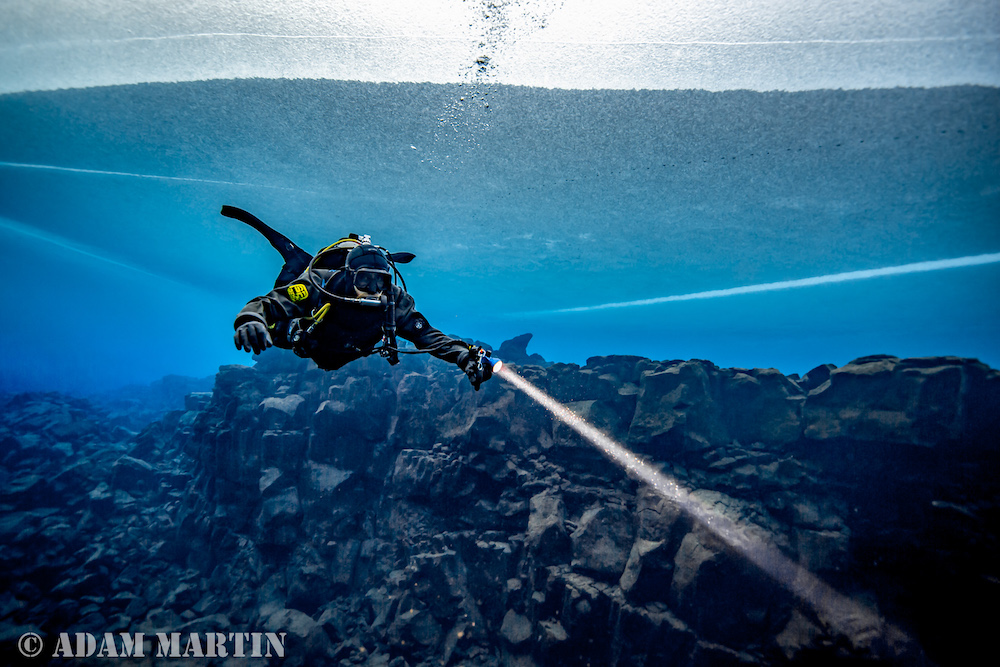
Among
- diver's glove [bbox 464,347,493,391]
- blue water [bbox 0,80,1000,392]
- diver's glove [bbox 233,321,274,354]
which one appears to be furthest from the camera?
blue water [bbox 0,80,1000,392]

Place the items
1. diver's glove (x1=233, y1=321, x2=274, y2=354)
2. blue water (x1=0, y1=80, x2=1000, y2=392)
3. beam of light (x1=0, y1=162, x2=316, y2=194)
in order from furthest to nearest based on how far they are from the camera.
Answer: beam of light (x1=0, y1=162, x2=316, y2=194) < blue water (x1=0, y1=80, x2=1000, y2=392) < diver's glove (x1=233, y1=321, x2=274, y2=354)

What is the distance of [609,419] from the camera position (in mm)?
14219

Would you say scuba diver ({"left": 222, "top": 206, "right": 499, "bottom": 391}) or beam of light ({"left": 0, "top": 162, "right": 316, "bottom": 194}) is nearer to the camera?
scuba diver ({"left": 222, "top": 206, "right": 499, "bottom": 391})

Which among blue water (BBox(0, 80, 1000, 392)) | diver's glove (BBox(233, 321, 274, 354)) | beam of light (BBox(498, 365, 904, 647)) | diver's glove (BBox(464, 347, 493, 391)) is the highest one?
blue water (BBox(0, 80, 1000, 392))

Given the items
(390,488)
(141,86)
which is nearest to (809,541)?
(390,488)

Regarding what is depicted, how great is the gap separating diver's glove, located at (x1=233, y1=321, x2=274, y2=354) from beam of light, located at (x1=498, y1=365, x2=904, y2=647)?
584 cm

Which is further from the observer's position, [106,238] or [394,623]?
[106,238]

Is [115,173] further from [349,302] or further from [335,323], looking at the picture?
[349,302]

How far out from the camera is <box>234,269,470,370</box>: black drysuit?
2844 millimetres

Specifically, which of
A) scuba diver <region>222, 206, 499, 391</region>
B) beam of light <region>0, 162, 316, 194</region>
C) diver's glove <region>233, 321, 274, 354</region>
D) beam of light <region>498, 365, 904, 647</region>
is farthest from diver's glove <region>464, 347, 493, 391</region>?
beam of light <region>0, 162, 316, 194</region>

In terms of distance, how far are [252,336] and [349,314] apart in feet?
3.00

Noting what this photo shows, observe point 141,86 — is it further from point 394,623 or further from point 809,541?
point 809,541

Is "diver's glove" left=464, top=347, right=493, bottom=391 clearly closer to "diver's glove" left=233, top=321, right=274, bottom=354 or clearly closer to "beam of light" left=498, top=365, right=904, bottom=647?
"diver's glove" left=233, top=321, right=274, bottom=354

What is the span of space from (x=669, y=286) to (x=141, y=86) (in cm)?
2250
